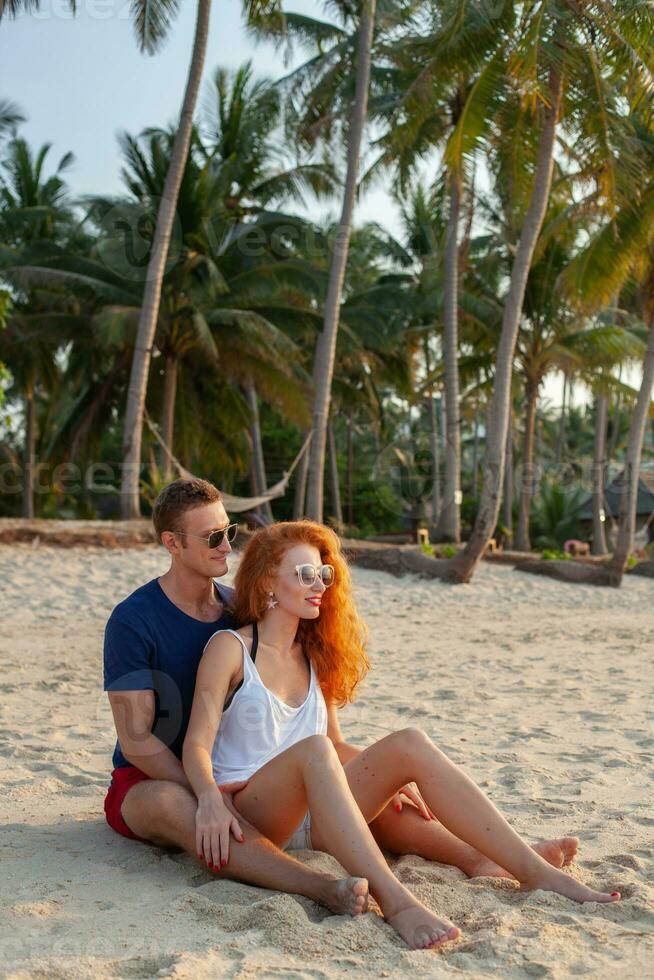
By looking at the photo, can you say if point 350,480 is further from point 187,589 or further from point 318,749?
point 318,749

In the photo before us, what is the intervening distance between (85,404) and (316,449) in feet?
24.2

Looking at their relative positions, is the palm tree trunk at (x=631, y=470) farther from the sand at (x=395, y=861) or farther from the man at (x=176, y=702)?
the man at (x=176, y=702)

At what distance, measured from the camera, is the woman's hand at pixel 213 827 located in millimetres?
2396

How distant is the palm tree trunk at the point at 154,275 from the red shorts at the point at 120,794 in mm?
9903

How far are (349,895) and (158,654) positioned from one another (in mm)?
812

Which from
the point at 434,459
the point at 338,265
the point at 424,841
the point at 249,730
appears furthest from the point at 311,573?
the point at 434,459

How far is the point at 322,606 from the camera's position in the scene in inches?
113

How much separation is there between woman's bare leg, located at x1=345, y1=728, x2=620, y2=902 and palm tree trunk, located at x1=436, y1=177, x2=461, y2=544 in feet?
40.4

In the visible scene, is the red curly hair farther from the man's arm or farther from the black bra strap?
the man's arm

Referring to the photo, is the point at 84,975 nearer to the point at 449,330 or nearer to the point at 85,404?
the point at 449,330

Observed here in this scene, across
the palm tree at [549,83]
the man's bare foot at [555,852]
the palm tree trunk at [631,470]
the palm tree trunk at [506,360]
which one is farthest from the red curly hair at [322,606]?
the palm tree trunk at [631,470]

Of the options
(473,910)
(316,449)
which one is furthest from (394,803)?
(316,449)

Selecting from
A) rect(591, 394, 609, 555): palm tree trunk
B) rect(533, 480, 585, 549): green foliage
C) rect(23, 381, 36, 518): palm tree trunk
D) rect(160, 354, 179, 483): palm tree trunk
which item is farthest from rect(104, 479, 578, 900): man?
rect(533, 480, 585, 549): green foliage

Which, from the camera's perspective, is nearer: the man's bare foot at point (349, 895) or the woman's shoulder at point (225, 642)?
the man's bare foot at point (349, 895)
